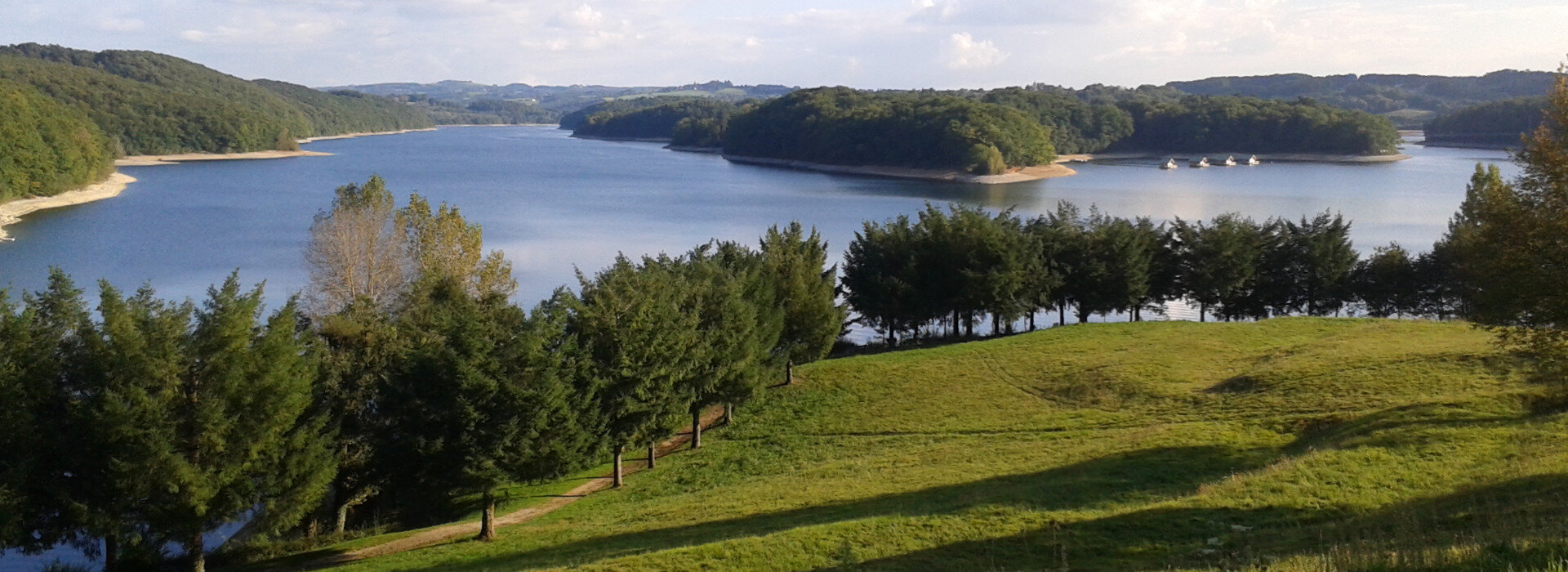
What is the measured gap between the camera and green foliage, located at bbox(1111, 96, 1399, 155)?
138m

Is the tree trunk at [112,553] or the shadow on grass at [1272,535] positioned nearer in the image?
the shadow on grass at [1272,535]

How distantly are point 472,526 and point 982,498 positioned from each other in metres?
9.68

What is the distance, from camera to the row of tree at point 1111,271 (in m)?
38.8

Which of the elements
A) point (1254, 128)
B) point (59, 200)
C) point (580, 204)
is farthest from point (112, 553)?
point (1254, 128)

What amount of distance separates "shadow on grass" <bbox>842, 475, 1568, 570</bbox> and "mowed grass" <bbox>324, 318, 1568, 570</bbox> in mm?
41

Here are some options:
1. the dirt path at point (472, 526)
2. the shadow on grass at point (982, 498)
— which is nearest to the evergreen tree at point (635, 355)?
the dirt path at point (472, 526)

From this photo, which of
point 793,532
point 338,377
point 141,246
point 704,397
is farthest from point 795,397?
point 141,246

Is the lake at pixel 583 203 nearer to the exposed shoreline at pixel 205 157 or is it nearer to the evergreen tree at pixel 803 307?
the exposed shoreline at pixel 205 157

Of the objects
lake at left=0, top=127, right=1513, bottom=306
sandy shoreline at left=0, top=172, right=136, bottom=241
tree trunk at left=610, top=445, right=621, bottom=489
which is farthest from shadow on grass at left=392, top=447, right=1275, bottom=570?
sandy shoreline at left=0, top=172, right=136, bottom=241

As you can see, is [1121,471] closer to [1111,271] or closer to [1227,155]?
[1111,271]

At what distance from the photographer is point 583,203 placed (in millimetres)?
82438

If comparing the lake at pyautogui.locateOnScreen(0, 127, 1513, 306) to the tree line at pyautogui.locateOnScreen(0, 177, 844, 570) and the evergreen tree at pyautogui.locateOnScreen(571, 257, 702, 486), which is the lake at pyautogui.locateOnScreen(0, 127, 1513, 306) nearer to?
the evergreen tree at pyautogui.locateOnScreen(571, 257, 702, 486)

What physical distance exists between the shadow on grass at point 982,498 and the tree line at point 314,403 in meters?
3.18

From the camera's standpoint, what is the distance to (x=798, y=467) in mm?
21750
